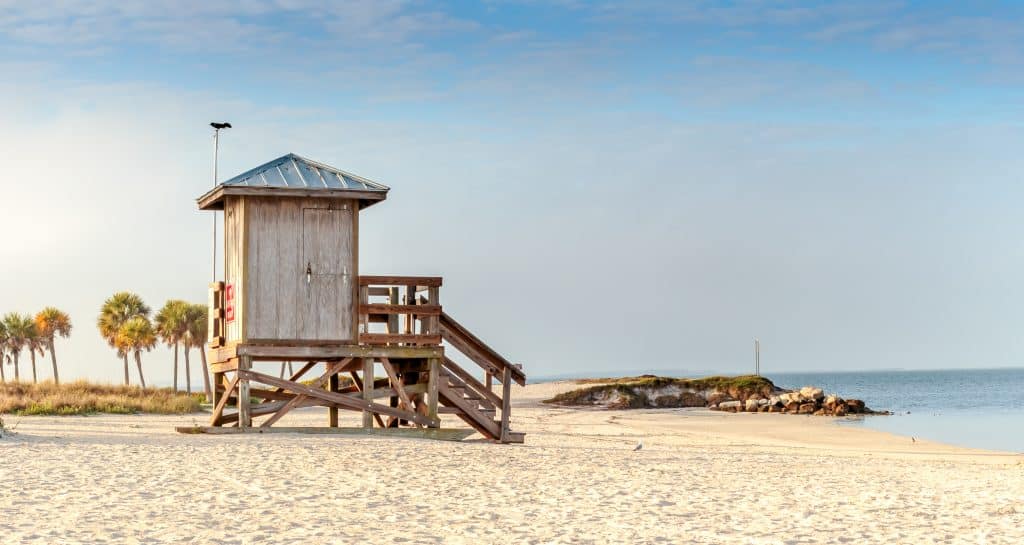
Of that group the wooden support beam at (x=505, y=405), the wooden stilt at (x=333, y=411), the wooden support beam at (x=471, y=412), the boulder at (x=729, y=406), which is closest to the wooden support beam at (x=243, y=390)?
the wooden stilt at (x=333, y=411)

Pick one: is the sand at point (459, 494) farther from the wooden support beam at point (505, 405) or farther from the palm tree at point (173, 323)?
the palm tree at point (173, 323)

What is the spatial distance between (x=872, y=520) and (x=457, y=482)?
4.96 meters

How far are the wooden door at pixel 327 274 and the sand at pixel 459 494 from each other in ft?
6.77

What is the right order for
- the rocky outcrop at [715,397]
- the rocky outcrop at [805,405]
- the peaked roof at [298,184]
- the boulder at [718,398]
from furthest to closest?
the boulder at [718,398] → the rocky outcrop at [715,397] → the rocky outcrop at [805,405] → the peaked roof at [298,184]

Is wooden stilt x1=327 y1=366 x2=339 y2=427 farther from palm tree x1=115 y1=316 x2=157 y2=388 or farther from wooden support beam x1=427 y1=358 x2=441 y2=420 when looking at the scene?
palm tree x1=115 y1=316 x2=157 y2=388

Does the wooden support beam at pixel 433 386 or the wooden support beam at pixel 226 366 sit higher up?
the wooden support beam at pixel 226 366

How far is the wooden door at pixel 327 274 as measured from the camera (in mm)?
20141

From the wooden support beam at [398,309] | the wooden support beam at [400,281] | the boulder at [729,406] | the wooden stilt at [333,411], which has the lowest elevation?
the boulder at [729,406]

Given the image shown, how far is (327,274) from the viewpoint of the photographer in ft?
66.2

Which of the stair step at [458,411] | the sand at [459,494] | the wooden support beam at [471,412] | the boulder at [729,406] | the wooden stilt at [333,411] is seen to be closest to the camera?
the sand at [459,494]

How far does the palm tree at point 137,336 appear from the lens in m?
57.8

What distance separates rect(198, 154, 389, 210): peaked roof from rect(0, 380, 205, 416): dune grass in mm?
11968

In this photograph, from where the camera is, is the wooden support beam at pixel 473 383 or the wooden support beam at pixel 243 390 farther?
the wooden support beam at pixel 473 383

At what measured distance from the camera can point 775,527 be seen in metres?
11.6
